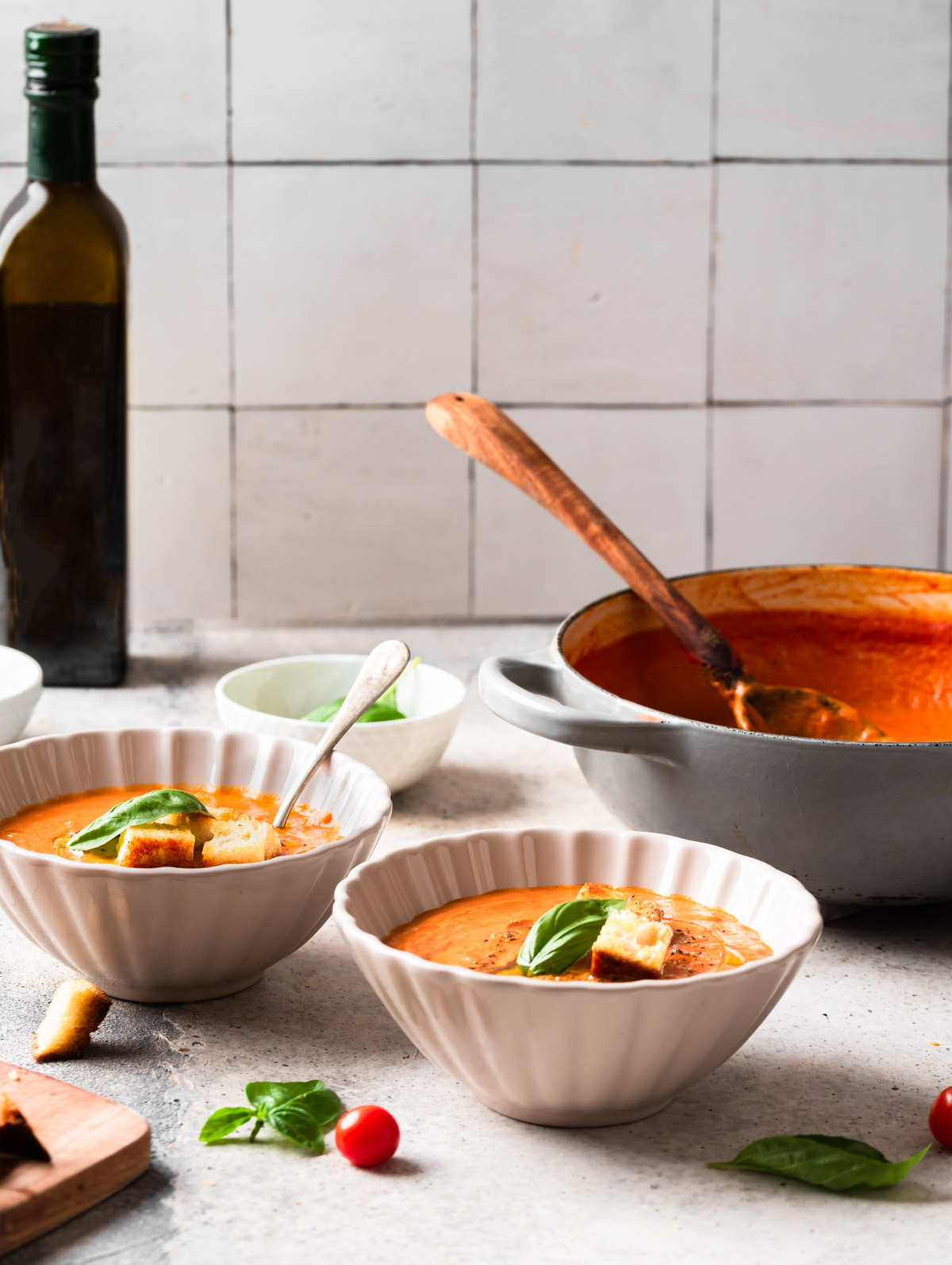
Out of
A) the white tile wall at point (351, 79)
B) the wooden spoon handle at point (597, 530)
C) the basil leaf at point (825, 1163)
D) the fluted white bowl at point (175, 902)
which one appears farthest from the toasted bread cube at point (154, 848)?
the white tile wall at point (351, 79)

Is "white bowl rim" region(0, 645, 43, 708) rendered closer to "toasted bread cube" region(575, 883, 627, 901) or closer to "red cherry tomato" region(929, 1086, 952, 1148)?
"toasted bread cube" region(575, 883, 627, 901)

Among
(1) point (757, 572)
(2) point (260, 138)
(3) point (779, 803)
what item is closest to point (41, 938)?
(3) point (779, 803)

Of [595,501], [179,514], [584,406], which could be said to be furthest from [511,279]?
[179,514]

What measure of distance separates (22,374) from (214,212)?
429mm

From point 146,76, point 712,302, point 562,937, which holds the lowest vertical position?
point 562,937

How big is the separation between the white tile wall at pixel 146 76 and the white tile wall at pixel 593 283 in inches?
13.9

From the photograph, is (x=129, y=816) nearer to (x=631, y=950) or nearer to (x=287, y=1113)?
(x=287, y=1113)

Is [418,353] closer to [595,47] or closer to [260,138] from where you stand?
[260,138]

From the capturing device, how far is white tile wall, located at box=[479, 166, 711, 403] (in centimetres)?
169

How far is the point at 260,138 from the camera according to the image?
166 cm

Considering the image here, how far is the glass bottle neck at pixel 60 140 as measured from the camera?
1.32m

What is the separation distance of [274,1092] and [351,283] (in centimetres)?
122

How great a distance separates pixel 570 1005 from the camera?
599 millimetres

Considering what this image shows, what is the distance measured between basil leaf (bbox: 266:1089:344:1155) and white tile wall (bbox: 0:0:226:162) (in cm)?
128
